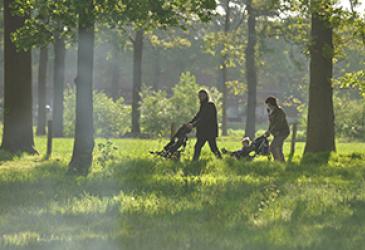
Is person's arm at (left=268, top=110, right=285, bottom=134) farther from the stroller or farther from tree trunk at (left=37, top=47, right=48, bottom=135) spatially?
tree trunk at (left=37, top=47, right=48, bottom=135)

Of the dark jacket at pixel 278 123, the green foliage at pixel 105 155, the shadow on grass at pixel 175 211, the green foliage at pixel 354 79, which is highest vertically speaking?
the green foliage at pixel 354 79

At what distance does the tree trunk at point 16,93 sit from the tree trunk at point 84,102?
5.00 meters

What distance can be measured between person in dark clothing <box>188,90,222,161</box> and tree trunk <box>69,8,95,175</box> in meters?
2.90

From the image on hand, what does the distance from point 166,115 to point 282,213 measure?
31.9m

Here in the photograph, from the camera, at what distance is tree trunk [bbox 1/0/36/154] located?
17.3 m

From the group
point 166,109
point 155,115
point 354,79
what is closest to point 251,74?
point 166,109

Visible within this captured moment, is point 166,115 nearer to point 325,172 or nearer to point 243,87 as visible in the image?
point 243,87

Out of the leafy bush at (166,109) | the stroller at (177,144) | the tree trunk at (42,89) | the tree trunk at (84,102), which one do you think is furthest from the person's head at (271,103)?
the tree trunk at (42,89)

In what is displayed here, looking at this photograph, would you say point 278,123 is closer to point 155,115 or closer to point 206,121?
point 206,121

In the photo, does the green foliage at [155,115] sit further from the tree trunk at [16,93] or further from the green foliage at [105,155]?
the green foliage at [105,155]

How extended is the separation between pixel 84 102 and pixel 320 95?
7962 millimetres

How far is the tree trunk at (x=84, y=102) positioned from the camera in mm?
12617

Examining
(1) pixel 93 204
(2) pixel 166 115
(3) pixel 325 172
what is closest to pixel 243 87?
(2) pixel 166 115

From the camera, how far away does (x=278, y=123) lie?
15.3 metres
